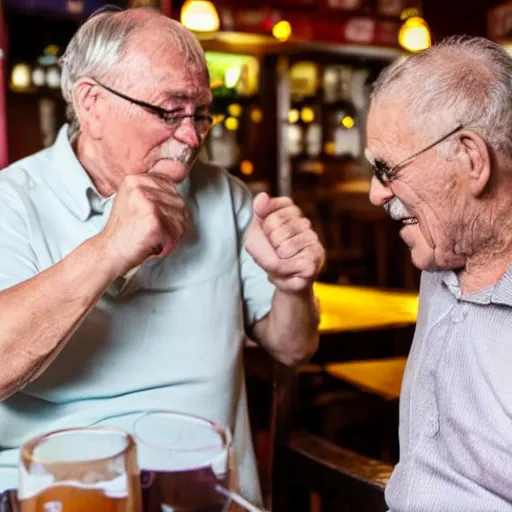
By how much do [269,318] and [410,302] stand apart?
157 cm

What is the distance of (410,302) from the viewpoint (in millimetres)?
3154

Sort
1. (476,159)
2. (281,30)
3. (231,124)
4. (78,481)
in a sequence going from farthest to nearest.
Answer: (231,124) < (281,30) < (476,159) < (78,481)

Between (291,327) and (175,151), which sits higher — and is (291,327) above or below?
below

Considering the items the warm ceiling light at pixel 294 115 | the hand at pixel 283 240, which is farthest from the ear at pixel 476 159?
the warm ceiling light at pixel 294 115

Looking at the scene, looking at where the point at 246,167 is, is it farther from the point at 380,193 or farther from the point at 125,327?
the point at 380,193

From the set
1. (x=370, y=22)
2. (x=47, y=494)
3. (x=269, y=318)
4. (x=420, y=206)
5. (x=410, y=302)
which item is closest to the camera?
(x=47, y=494)

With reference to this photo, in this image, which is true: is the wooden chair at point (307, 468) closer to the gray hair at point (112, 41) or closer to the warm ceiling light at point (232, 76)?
the gray hair at point (112, 41)

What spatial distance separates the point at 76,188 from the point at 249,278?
1.45ft

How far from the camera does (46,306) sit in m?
1.22

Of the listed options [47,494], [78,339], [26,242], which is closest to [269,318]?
[78,339]

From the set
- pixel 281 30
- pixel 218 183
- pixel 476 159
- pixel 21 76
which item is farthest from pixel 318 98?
pixel 476 159

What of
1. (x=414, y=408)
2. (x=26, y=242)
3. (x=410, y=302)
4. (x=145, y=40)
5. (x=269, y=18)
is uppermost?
(x=269, y=18)

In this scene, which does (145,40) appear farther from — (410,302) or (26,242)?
(410,302)

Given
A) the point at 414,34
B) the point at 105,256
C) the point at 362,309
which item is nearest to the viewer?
the point at 105,256
